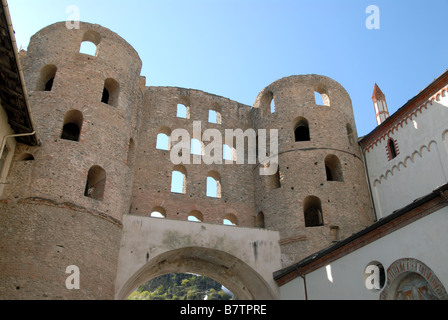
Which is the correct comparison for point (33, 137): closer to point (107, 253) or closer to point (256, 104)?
point (107, 253)

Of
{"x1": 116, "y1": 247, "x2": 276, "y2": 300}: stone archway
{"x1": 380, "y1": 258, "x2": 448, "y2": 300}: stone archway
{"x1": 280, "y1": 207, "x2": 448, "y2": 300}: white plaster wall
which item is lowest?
{"x1": 380, "y1": 258, "x2": 448, "y2": 300}: stone archway

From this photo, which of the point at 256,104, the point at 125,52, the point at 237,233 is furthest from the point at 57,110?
the point at 256,104

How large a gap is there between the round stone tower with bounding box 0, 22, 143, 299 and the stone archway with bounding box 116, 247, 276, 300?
228cm

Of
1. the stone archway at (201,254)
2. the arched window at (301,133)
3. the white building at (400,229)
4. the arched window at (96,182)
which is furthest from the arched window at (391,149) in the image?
the arched window at (96,182)

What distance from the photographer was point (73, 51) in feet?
55.1

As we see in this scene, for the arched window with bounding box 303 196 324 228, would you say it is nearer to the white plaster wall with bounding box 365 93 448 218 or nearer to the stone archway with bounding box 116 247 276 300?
the white plaster wall with bounding box 365 93 448 218

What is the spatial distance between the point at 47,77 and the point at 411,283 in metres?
13.9

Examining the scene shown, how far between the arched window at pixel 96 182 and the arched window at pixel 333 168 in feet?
31.0

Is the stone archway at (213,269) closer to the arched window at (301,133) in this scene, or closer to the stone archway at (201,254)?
the stone archway at (201,254)

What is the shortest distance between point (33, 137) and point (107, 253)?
13.6 ft

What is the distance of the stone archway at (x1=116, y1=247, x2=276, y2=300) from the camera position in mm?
16094

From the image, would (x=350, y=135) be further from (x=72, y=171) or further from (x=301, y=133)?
(x=72, y=171)

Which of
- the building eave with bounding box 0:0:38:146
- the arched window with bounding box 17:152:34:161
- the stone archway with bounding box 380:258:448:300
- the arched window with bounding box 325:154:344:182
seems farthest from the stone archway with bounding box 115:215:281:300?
the stone archway with bounding box 380:258:448:300

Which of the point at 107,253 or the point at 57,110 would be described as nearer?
the point at 107,253
